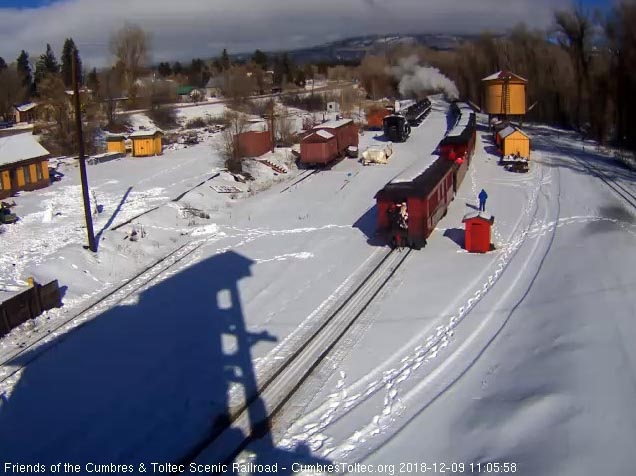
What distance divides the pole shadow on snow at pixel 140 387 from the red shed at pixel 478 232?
6707 mm

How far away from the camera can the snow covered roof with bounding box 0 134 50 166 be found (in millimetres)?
25948

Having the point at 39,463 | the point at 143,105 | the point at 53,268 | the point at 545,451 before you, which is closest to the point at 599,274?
the point at 545,451

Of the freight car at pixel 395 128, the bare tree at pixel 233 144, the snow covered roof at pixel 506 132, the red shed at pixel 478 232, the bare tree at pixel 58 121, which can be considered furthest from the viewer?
A: the freight car at pixel 395 128

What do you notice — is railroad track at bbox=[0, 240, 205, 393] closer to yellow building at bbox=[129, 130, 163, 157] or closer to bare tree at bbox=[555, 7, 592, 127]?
yellow building at bbox=[129, 130, 163, 157]

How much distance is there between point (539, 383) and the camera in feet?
31.0

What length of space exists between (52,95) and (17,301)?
3033 centimetres

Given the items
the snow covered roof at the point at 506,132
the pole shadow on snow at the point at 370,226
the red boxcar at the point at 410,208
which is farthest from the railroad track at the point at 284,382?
the snow covered roof at the point at 506,132

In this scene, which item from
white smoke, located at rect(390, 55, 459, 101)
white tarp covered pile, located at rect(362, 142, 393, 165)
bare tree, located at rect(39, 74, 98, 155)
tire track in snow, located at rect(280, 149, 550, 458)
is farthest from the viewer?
white smoke, located at rect(390, 55, 459, 101)

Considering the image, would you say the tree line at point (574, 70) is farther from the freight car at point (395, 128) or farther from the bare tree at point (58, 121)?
the bare tree at point (58, 121)

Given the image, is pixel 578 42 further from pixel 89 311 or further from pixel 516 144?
pixel 89 311

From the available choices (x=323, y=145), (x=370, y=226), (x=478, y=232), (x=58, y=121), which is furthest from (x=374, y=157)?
(x=58, y=121)

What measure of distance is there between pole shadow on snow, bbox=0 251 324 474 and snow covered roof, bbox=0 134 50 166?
49.4 ft

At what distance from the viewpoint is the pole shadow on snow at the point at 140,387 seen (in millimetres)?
8680

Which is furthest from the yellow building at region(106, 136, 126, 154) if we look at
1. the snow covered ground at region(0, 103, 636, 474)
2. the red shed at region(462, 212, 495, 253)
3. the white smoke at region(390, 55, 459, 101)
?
the white smoke at region(390, 55, 459, 101)
